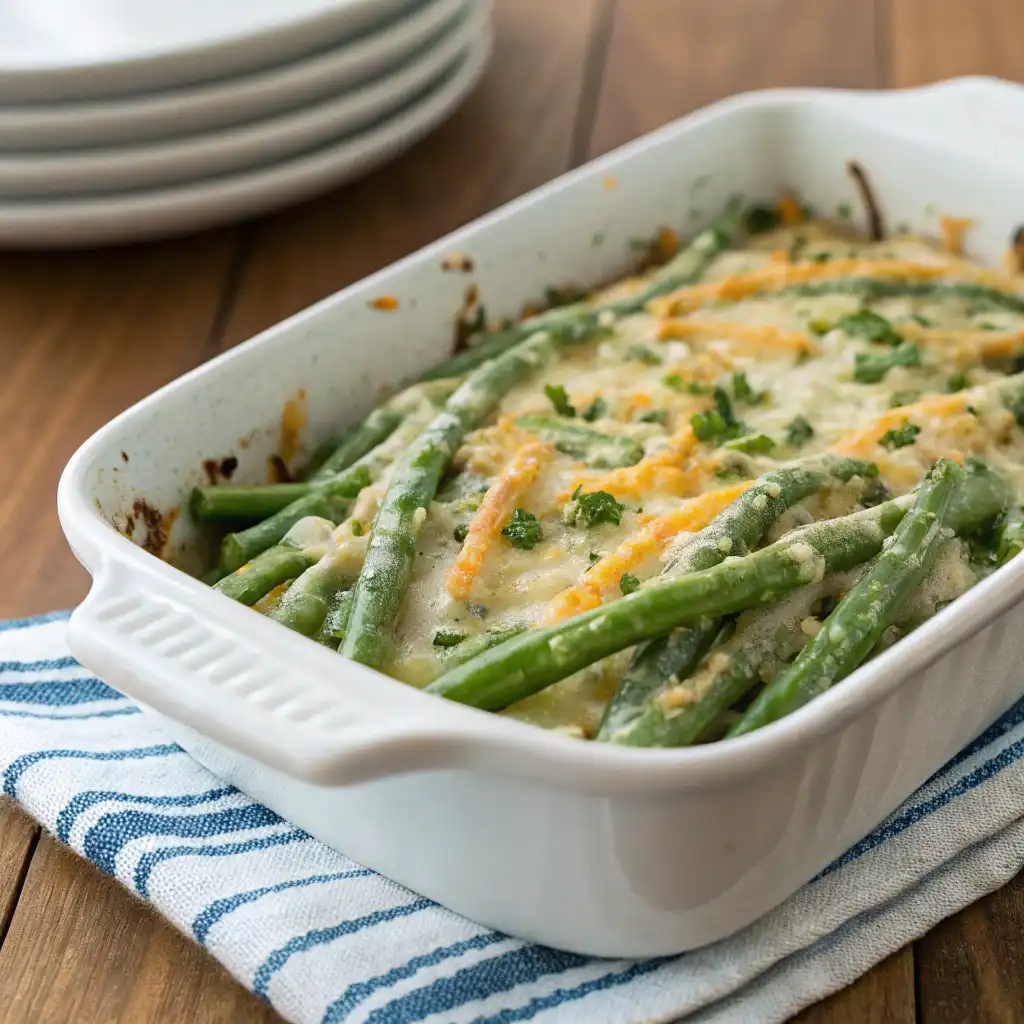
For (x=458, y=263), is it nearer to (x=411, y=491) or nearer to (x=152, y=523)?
(x=411, y=491)

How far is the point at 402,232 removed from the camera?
332cm

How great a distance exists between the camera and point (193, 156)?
9.59 feet

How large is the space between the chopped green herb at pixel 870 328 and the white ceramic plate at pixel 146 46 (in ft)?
3.79

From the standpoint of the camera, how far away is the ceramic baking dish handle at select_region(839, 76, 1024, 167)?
9.34 ft

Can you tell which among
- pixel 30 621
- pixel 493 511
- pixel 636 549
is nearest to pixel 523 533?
pixel 493 511

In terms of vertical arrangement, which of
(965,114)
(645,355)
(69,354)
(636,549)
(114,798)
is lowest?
(69,354)

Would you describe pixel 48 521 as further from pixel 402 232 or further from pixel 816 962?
pixel 816 962

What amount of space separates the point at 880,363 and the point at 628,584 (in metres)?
0.82

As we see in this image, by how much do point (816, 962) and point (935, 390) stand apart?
1.06 metres

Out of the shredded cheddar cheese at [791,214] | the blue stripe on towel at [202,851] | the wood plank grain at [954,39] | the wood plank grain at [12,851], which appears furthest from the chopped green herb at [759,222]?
the wood plank grain at [12,851]

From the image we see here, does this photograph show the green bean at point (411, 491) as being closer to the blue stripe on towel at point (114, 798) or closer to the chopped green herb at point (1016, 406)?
the blue stripe on towel at point (114, 798)

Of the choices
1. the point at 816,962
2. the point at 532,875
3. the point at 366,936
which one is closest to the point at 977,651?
the point at 816,962

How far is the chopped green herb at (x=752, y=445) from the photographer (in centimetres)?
224

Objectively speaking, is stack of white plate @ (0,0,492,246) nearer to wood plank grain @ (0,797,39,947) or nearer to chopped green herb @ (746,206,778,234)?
chopped green herb @ (746,206,778,234)
